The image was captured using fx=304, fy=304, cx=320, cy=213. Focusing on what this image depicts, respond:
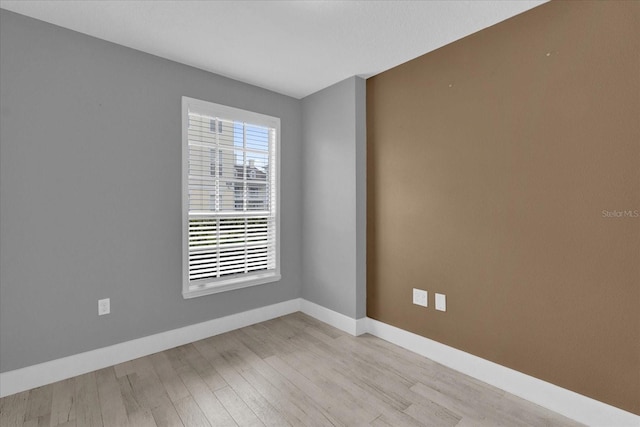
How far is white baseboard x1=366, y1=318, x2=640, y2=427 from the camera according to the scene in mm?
1731

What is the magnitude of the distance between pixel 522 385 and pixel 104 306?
311 centimetres

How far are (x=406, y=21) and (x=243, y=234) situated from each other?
7.87 feet

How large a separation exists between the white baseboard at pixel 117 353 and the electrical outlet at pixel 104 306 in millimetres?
284

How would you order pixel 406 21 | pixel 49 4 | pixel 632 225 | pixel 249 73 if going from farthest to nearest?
1. pixel 249 73
2. pixel 406 21
3. pixel 49 4
4. pixel 632 225

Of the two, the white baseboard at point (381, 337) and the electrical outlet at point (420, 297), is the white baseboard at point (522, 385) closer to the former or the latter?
the white baseboard at point (381, 337)

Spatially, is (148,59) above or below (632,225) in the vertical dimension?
above

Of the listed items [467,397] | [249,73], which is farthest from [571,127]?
[249,73]

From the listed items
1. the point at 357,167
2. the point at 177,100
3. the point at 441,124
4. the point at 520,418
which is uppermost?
the point at 177,100

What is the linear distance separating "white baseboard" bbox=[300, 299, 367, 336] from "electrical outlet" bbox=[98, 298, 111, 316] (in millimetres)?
1957

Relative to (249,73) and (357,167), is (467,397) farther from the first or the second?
(249,73)

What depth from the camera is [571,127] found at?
1.85 meters

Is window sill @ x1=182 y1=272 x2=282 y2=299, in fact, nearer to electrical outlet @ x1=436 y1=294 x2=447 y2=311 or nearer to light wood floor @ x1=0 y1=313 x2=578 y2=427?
light wood floor @ x1=0 y1=313 x2=578 y2=427

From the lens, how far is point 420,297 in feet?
8.70

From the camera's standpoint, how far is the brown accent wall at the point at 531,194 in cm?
170
